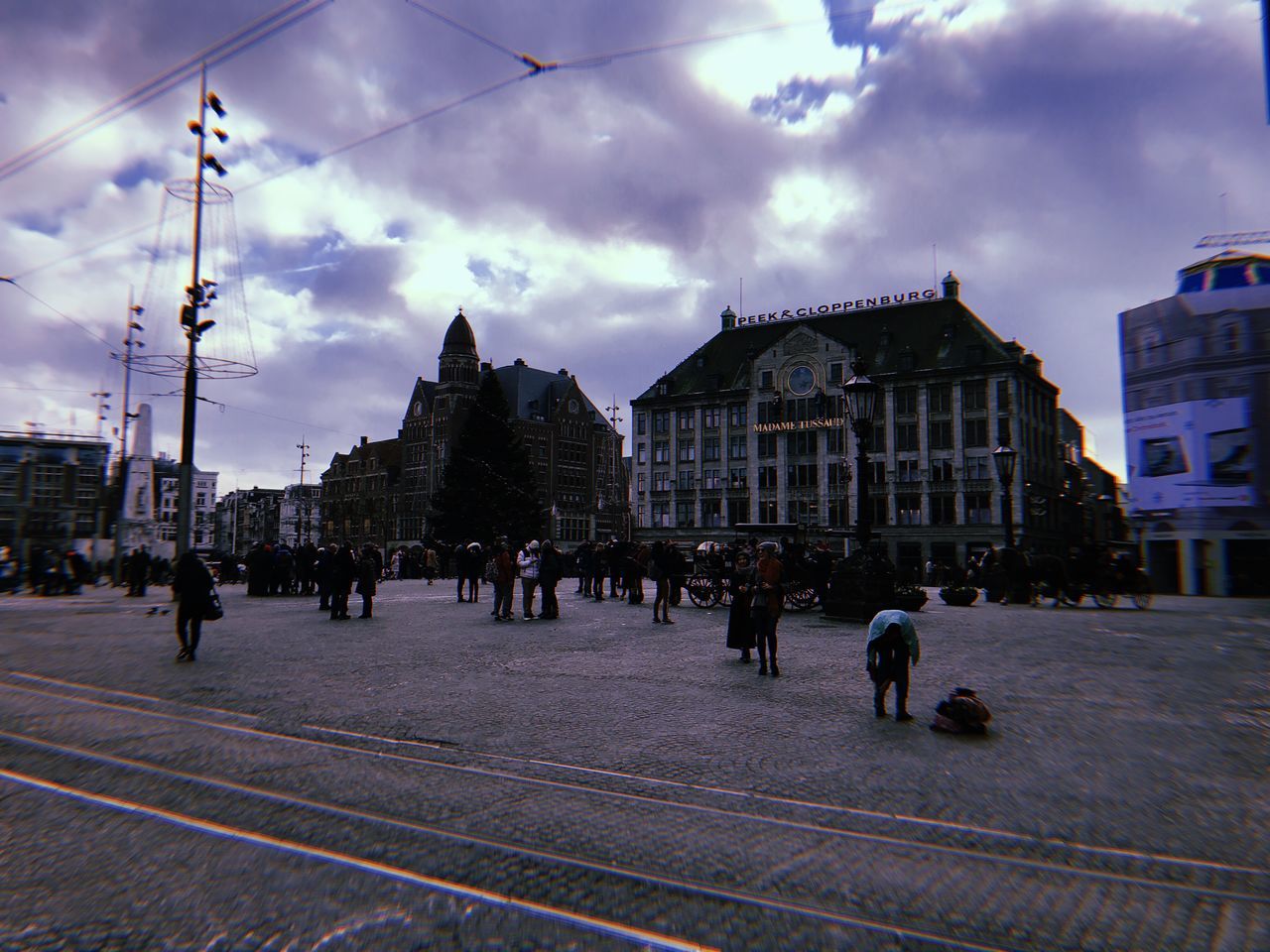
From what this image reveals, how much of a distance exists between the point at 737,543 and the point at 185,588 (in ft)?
43.4

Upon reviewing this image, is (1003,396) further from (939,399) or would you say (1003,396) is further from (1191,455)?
(1191,455)

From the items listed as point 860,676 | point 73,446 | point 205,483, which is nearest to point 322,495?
point 73,446

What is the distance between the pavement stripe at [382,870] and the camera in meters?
3.45

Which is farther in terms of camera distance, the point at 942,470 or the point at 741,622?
the point at 942,470

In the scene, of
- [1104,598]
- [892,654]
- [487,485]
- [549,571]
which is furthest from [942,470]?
[892,654]

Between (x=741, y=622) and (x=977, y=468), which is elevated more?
(x=977, y=468)

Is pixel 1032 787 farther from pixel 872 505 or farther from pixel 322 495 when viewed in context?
pixel 322 495

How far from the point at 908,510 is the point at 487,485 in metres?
31.9

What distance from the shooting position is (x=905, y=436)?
63156 millimetres

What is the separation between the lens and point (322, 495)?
12556cm

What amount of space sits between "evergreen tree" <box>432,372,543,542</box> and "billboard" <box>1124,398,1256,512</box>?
38894 mm

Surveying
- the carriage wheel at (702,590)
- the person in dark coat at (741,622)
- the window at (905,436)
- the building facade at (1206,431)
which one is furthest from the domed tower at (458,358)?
the person in dark coat at (741,622)

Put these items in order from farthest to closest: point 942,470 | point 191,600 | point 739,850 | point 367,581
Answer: point 942,470, point 367,581, point 191,600, point 739,850

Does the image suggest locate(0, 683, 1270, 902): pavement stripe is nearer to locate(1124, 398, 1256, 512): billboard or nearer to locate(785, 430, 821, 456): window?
locate(1124, 398, 1256, 512): billboard
